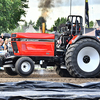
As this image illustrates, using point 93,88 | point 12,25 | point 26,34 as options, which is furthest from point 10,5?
point 93,88

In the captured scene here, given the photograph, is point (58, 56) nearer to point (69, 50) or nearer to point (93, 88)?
point (69, 50)

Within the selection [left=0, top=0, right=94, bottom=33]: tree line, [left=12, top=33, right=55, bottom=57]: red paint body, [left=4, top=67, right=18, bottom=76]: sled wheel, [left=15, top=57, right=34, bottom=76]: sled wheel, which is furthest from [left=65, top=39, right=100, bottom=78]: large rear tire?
[left=0, top=0, right=94, bottom=33]: tree line

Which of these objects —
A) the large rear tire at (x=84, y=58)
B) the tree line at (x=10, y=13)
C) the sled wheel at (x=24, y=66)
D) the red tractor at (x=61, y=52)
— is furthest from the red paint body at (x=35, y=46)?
the tree line at (x=10, y=13)

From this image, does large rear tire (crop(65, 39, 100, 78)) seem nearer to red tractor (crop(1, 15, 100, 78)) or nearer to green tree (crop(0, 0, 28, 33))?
red tractor (crop(1, 15, 100, 78))

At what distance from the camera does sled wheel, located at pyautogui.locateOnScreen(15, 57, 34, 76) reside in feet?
29.0

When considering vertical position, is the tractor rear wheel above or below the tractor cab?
below

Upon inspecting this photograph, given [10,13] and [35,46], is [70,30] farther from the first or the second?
[10,13]

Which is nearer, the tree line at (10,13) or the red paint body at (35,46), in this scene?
the red paint body at (35,46)

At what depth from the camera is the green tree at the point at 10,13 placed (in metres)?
29.5

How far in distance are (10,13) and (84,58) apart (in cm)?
2301

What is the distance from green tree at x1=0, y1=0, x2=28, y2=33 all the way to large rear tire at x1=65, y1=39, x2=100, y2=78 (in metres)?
21.1

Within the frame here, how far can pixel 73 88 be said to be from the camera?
16.5ft

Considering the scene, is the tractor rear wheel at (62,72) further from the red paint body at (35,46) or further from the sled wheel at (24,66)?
the sled wheel at (24,66)

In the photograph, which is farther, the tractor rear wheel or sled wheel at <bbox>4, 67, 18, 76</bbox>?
sled wheel at <bbox>4, 67, 18, 76</bbox>
